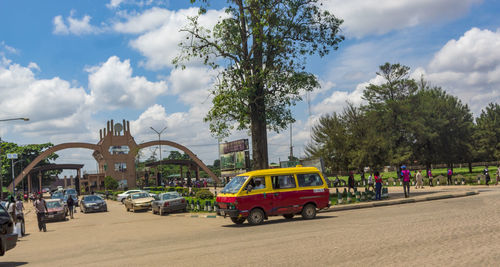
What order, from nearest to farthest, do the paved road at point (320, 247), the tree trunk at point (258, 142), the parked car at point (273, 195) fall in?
the paved road at point (320, 247), the parked car at point (273, 195), the tree trunk at point (258, 142)

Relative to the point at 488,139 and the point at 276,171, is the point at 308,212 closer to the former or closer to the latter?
the point at 276,171

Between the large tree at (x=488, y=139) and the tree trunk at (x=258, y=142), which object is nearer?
the tree trunk at (x=258, y=142)

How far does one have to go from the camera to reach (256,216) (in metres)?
16.6

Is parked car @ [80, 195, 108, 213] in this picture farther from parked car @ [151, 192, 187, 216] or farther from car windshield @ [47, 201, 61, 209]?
parked car @ [151, 192, 187, 216]

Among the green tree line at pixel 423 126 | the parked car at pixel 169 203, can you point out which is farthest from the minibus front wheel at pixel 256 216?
the green tree line at pixel 423 126

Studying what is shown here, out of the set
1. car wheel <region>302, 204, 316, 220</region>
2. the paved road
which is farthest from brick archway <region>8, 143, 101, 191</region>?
car wheel <region>302, 204, 316, 220</region>

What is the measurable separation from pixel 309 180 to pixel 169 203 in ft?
40.8

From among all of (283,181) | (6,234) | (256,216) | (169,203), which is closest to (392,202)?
(283,181)

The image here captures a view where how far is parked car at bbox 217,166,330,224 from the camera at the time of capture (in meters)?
16.5

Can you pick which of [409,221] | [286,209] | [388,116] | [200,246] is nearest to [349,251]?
[200,246]

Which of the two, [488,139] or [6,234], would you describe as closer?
[6,234]

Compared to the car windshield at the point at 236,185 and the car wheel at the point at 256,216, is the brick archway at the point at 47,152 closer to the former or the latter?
the car windshield at the point at 236,185

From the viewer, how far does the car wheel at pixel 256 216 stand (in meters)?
16.5

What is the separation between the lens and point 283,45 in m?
27.1
